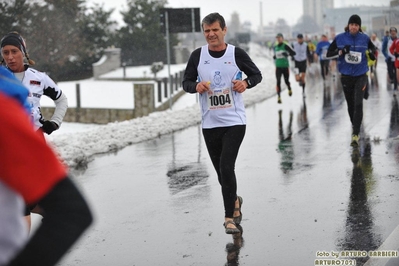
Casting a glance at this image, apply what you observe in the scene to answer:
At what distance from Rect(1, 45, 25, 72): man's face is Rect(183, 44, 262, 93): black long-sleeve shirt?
5.53 ft

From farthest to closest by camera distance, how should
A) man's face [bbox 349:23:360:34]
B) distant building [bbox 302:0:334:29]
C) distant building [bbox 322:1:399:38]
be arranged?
distant building [bbox 302:0:334:29] < distant building [bbox 322:1:399:38] < man's face [bbox 349:23:360:34]

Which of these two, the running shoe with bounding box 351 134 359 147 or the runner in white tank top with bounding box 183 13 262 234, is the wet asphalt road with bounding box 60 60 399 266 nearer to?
the running shoe with bounding box 351 134 359 147

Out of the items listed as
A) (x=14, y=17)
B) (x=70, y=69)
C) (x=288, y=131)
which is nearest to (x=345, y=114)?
(x=288, y=131)

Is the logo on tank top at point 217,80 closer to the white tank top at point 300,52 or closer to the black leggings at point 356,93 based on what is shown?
the black leggings at point 356,93

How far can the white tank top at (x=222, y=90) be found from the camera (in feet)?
20.2

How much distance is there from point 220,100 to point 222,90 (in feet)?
0.28

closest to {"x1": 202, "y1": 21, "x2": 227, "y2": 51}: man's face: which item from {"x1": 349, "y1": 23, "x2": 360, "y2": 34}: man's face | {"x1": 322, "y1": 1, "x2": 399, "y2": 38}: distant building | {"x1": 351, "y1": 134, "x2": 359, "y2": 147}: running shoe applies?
{"x1": 349, "y1": 23, "x2": 360, "y2": 34}: man's face

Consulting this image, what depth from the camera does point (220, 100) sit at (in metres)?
6.19

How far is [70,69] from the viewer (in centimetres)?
4491

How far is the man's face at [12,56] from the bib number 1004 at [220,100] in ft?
5.78

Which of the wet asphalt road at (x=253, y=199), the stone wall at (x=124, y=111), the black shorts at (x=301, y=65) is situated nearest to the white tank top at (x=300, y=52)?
the black shorts at (x=301, y=65)

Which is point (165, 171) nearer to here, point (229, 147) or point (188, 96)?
point (229, 147)

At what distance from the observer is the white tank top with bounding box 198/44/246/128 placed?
242 inches

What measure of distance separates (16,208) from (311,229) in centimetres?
446
